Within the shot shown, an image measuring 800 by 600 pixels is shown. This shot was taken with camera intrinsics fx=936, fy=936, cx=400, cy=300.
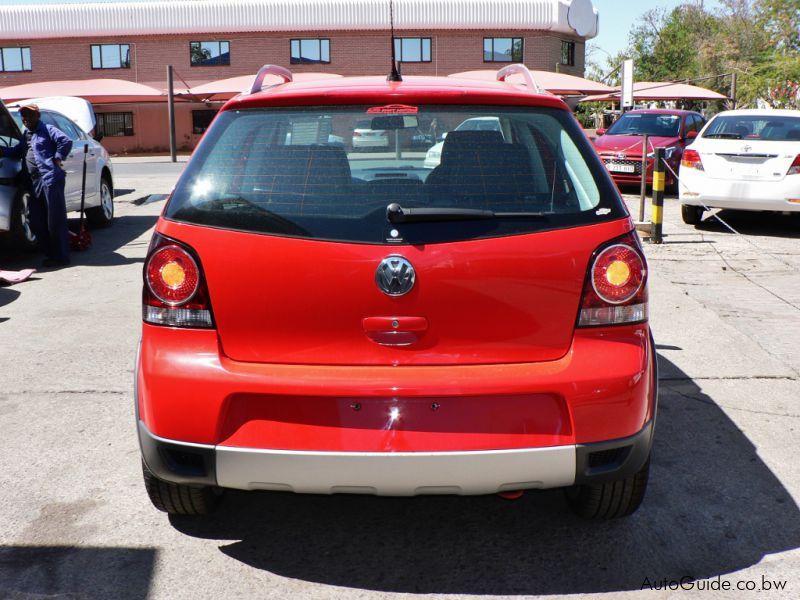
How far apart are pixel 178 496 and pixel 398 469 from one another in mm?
996

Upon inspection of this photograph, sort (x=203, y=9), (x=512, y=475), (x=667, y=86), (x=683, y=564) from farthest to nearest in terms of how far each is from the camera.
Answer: (x=203, y=9) < (x=667, y=86) < (x=683, y=564) < (x=512, y=475)

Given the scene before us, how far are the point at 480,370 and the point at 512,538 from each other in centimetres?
85

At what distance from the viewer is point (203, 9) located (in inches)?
1781

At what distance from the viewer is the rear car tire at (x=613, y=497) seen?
11.0 ft

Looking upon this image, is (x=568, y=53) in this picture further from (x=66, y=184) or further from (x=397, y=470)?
(x=397, y=470)

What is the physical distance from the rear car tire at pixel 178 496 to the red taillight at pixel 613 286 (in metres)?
1.49

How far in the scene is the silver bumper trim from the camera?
2.81 metres

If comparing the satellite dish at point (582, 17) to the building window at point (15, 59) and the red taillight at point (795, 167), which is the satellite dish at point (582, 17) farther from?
the red taillight at point (795, 167)

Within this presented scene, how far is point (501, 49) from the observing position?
4622 centimetres

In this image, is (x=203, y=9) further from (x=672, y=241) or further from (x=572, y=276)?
(x=572, y=276)

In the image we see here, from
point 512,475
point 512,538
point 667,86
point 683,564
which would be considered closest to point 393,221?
point 512,475

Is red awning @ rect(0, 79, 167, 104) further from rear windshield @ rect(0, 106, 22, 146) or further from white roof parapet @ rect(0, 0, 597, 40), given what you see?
rear windshield @ rect(0, 106, 22, 146)

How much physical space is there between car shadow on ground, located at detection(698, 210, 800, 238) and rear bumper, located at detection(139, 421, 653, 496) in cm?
994

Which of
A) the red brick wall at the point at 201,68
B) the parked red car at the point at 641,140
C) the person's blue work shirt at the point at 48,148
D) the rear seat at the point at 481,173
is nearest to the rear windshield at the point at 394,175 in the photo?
the rear seat at the point at 481,173
